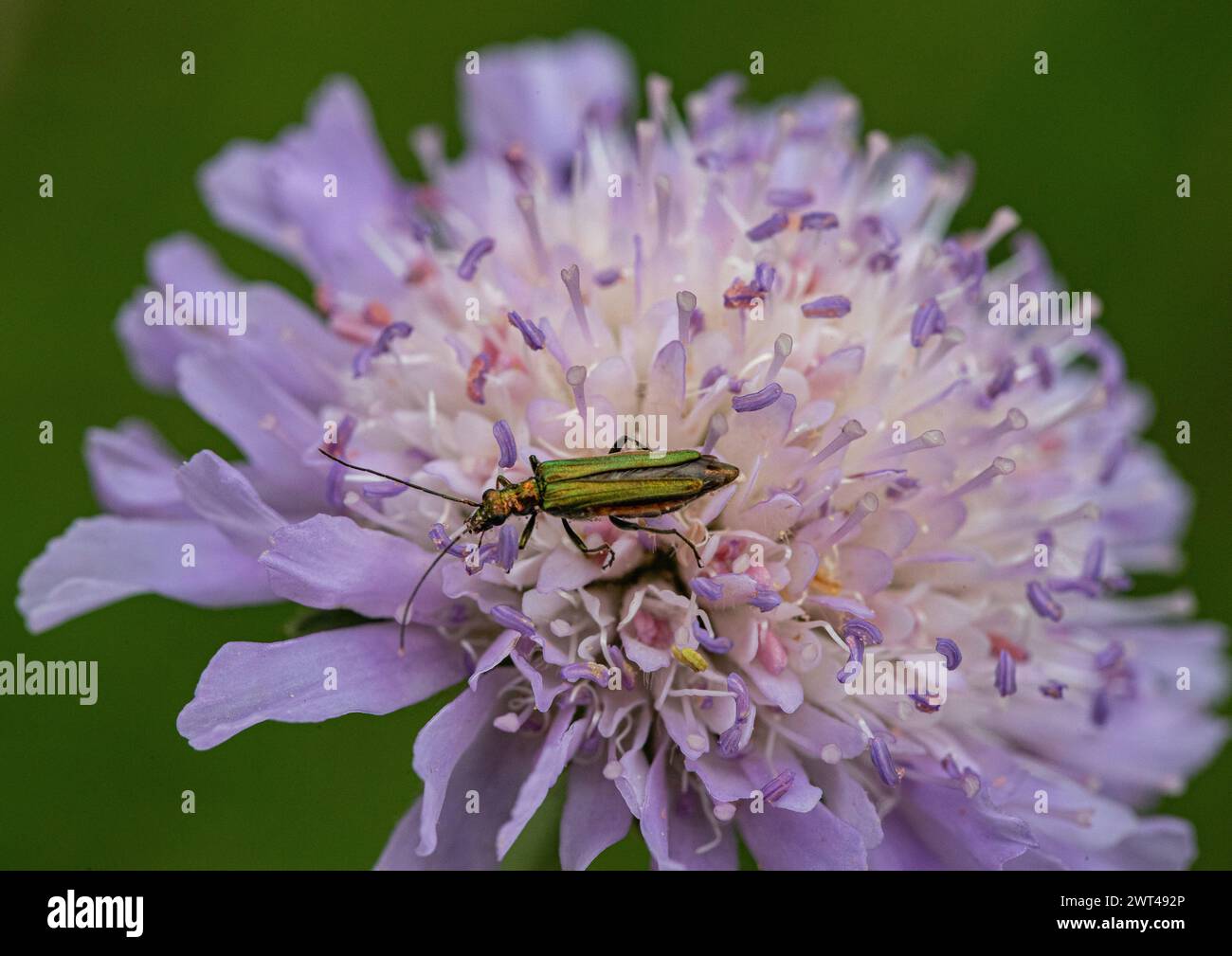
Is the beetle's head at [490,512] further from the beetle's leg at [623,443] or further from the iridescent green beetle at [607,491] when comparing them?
the beetle's leg at [623,443]

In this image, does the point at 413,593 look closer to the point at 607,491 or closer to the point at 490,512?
the point at 490,512

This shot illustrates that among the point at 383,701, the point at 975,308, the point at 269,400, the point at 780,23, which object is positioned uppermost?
the point at 780,23

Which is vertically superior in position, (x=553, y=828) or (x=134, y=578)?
(x=134, y=578)

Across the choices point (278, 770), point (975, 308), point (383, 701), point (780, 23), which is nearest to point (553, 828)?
point (383, 701)

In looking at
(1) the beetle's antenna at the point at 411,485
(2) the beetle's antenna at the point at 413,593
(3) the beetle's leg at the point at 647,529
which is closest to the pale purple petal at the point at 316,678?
(2) the beetle's antenna at the point at 413,593

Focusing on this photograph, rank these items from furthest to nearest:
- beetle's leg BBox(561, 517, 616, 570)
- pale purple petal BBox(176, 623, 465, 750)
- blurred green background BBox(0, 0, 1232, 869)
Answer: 1. blurred green background BBox(0, 0, 1232, 869)
2. beetle's leg BBox(561, 517, 616, 570)
3. pale purple petal BBox(176, 623, 465, 750)

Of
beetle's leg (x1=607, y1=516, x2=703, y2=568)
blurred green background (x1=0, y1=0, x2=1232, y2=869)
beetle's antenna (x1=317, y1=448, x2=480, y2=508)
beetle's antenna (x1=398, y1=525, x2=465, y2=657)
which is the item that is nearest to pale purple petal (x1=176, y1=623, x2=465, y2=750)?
beetle's antenna (x1=398, y1=525, x2=465, y2=657)

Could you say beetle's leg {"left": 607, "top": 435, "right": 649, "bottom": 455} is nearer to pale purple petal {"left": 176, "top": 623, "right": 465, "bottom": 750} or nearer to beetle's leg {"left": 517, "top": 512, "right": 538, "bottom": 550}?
beetle's leg {"left": 517, "top": 512, "right": 538, "bottom": 550}

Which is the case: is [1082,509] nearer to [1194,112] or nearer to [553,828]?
[553,828]
